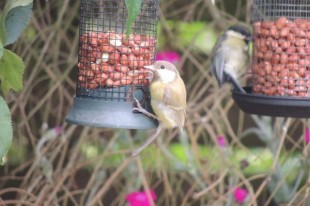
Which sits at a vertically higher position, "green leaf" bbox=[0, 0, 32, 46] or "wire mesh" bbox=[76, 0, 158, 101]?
"green leaf" bbox=[0, 0, 32, 46]

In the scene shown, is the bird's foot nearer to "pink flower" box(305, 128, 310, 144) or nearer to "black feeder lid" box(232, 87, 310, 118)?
"black feeder lid" box(232, 87, 310, 118)

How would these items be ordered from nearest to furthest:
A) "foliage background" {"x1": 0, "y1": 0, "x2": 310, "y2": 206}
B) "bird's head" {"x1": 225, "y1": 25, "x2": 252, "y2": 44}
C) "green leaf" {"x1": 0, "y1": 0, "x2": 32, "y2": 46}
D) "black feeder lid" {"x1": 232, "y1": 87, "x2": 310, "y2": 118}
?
1. "green leaf" {"x1": 0, "y1": 0, "x2": 32, "y2": 46}
2. "black feeder lid" {"x1": 232, "y1": 87, "x2": 310, "y2": 118}
3. "bird's head" {"x1": 225, "y1": 25, "x2": 252, "y2": 44}
4. "foliage background" {"x1": 0, "y1": 0, "x2": 310, "y2": 206}

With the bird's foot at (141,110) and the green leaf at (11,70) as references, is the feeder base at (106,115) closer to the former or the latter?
the bird's foot at (141,110)

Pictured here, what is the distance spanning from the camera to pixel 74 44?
3.29 meters

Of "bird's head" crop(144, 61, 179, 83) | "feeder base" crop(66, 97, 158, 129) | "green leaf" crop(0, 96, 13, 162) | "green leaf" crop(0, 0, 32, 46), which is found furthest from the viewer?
"bird's head" crop(144, 61, 179, 83)

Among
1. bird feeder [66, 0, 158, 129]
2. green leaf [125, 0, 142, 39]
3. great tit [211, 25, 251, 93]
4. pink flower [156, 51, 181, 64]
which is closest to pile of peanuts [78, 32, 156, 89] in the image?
bird feeder [66, 0, 158, 129]

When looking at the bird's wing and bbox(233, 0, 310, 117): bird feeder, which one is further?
bbox(233, 0, 310, 117): bird feeder

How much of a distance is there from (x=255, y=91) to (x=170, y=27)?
109 cm

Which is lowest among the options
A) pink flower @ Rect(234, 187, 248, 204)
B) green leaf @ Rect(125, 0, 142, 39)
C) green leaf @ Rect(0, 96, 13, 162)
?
pink flower @ Rect(234, 187, 248, 204)

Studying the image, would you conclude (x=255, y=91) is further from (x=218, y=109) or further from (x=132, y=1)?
(x=132, y=1)

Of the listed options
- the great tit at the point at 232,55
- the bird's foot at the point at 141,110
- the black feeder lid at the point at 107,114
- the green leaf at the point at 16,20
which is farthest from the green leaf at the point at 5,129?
the great tit at the point at 232,55

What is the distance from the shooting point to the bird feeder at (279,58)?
241 centimetres

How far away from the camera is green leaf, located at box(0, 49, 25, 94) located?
63.8 inches

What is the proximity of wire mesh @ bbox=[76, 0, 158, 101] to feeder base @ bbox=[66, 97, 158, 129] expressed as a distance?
0.05 meters
